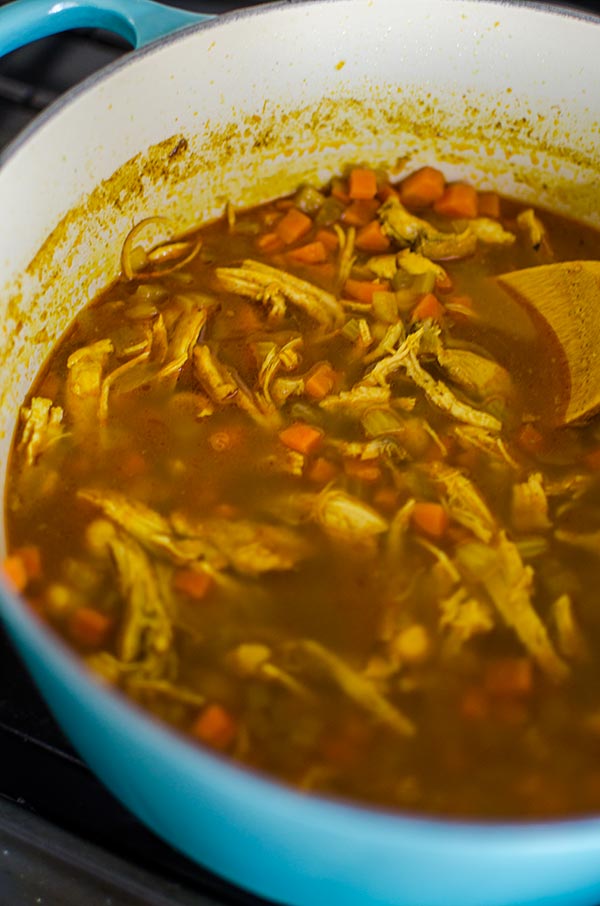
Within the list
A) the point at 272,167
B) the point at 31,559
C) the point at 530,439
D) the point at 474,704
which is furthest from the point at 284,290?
the point at 474,704

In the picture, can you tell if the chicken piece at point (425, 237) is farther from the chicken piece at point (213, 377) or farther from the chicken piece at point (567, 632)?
the chicken piece at point (567, 632)

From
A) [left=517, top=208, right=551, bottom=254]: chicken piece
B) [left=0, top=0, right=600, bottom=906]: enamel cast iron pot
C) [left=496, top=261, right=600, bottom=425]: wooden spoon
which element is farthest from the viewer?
[left=517, top=208, right=551, bottom=254]: chicken piece

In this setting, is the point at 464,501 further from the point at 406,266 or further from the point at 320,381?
the point at 406,266

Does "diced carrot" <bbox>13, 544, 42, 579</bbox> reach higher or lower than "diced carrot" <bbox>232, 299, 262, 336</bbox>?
lower

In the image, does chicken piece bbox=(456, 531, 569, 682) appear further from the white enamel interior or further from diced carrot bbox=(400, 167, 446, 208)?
diced carrot bbox=(400, 167, 446, 208)

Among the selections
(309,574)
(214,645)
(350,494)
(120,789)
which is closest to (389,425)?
(350,494)

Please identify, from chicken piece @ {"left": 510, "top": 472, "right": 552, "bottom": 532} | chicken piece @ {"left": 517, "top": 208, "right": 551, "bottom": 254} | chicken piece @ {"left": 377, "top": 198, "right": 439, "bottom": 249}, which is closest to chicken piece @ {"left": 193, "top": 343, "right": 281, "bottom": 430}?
chicken piece @ {"left": 510, "top": 472, "right": 552, "bottom": 532}

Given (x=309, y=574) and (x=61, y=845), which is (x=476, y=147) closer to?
(x=309, y=574)
